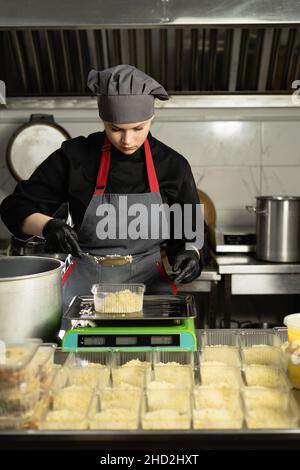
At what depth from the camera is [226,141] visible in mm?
3998

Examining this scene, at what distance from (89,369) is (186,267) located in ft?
2.72

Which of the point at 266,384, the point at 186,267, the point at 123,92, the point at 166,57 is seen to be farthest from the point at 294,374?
the point at 166,57

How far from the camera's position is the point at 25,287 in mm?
1575

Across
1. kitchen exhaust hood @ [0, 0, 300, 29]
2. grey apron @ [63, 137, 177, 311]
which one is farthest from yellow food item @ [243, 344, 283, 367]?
kitchen exhaust hood @ [0, 0, 300, 29]

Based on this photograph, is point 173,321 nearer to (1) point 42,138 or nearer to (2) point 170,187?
(2) point 170,187

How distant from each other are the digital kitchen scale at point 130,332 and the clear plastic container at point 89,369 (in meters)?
0.06

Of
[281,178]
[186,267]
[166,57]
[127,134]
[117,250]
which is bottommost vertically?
[186,267]

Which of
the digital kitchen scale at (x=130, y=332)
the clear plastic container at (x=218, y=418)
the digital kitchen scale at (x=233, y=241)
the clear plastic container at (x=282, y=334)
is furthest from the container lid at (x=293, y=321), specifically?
the digital kitchen scale at (x=233, y=241)

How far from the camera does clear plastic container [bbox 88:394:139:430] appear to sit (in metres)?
1.23

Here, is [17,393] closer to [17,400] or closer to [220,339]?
[17,400]

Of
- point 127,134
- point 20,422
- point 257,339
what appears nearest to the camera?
point 20,422

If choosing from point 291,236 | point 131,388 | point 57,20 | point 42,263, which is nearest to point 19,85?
point 57,20

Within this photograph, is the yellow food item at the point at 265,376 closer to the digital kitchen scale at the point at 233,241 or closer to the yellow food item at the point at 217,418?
the yellow food item at the point at 217,418
